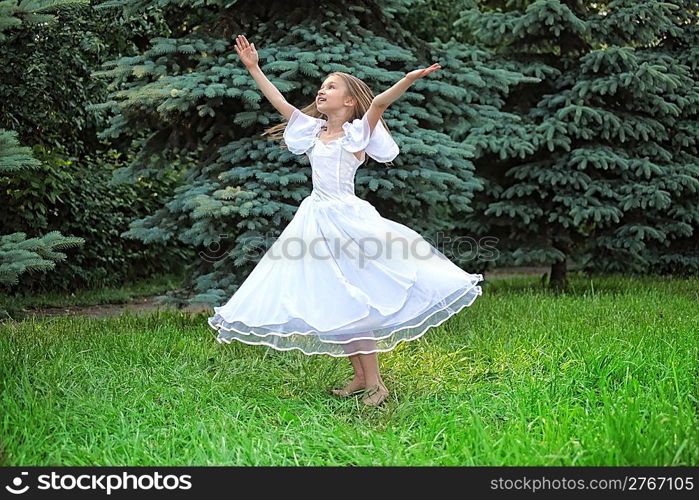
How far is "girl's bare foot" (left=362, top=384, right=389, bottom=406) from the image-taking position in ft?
13.2

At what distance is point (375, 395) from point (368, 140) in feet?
4.41

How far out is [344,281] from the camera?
3924mm

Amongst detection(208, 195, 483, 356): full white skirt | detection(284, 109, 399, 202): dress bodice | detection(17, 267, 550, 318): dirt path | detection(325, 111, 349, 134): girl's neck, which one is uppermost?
detection(325, 111, 349, 134): girl's neck

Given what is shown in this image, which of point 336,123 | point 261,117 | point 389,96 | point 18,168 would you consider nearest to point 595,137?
point 261,117

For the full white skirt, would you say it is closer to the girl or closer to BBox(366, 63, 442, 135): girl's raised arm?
the girl

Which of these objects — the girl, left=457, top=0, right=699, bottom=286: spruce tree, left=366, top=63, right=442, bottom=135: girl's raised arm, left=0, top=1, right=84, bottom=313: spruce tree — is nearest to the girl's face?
the girl

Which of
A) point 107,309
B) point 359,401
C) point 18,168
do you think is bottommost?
point 107,309

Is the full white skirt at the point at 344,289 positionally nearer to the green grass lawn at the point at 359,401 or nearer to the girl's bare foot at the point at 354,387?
the girl's bare foot at the point at 354,387

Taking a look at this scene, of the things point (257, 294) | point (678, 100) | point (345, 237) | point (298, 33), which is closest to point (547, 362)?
point (345, 237)

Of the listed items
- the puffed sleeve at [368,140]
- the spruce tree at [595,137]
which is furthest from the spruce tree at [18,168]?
the spruce tree at [595,137]

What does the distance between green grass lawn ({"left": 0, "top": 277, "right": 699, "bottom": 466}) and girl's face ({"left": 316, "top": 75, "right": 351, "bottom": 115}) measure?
155 centimetres

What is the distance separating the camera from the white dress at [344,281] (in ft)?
12.8

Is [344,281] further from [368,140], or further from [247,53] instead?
[247,53]

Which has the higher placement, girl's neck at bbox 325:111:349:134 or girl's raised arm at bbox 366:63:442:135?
girl's raised arm at bbox 366:63:442:135
